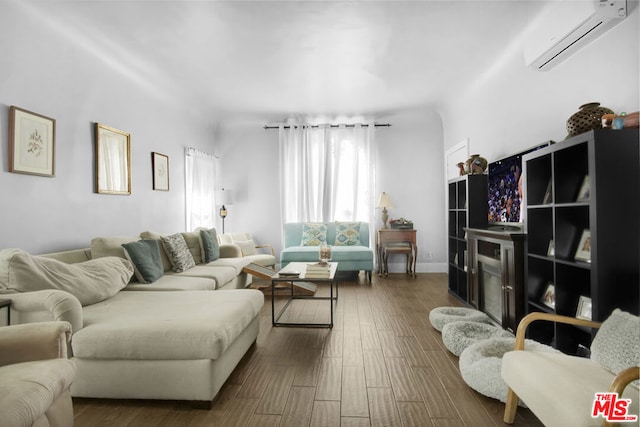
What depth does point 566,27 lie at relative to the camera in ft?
Answer: 8.18

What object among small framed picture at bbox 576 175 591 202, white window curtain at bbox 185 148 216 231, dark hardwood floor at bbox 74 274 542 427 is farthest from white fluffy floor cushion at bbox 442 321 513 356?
white window curtain at bbox 185 148 216 231

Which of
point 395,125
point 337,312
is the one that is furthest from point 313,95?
point 337,312

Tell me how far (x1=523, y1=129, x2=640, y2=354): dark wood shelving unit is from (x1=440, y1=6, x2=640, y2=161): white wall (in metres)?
0.50

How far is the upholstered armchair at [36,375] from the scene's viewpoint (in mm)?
1182

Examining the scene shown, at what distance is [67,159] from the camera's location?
3178 mm

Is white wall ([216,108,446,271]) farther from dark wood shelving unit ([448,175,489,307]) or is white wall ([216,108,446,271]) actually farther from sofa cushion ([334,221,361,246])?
dark wood shelving unit ([448,175,489,307])

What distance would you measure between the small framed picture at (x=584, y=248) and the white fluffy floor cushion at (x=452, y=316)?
1.20 metres

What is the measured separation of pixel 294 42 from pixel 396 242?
142 inches

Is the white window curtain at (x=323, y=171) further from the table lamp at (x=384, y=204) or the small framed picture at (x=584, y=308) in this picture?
the small framed picture at (x=584, y=308)

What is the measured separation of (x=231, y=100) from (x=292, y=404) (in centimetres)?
448

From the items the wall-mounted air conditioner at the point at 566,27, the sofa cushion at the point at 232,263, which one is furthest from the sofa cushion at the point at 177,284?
the wall-mounted air conditioner at the point at 566,27

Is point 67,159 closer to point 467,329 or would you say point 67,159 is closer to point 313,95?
point 313,95

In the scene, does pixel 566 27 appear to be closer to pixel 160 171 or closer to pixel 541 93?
pixel 541 93

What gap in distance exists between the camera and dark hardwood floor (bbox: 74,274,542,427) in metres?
1.77
